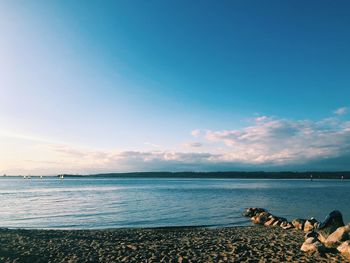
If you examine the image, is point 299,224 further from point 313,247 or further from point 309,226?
point 313,247

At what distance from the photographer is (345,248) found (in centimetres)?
1593

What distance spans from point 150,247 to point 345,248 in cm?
990

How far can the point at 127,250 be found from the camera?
57.3ft

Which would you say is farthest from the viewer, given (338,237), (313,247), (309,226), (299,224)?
(299,224)

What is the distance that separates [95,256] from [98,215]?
68.7 ft

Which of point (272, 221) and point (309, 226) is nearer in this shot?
point (309, 226)

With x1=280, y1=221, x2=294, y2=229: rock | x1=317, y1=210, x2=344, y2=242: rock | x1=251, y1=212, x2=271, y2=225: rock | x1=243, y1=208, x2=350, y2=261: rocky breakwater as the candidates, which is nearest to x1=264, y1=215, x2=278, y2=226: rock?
x1=251, y1=212, x2=271, y2=225: rock

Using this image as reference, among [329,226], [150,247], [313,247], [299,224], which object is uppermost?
[329,226]

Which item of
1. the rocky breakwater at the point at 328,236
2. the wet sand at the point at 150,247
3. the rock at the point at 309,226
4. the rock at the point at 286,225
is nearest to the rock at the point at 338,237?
the rocky breakwater at the point at 328,236

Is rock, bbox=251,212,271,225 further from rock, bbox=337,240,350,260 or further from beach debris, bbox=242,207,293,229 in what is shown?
rock, bbox=337,240,350,260

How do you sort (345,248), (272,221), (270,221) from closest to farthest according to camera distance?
(345,248) → (272,221) → (270,221)

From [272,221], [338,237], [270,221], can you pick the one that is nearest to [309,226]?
[272,221]

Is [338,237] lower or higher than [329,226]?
lower

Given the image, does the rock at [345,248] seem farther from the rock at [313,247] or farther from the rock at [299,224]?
the rock at [299,224]
